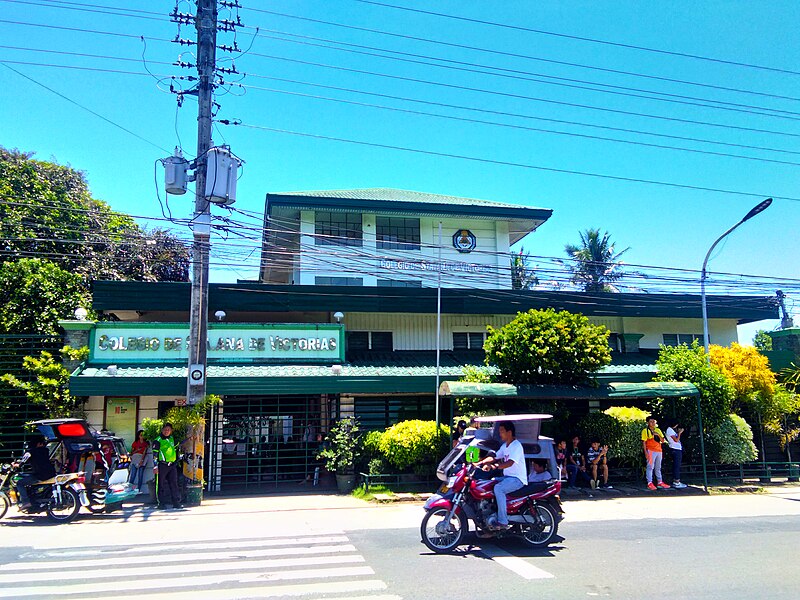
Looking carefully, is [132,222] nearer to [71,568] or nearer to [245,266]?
[245,266]

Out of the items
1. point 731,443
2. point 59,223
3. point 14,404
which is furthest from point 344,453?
point 59,223

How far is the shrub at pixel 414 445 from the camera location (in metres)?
14.9

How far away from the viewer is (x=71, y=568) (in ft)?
24.8

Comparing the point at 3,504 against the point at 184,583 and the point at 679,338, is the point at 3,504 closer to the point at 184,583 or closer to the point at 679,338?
the point at 184,583

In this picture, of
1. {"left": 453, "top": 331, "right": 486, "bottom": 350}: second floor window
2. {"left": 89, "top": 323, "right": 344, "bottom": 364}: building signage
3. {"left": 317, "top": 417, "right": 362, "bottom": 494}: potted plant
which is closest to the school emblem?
{"left": 453, "top": 331, "right": 486, "bottom": 350}: second floor window

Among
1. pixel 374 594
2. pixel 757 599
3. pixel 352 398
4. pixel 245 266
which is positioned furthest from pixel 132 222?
pixel 757 599

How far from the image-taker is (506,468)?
28.8 ft

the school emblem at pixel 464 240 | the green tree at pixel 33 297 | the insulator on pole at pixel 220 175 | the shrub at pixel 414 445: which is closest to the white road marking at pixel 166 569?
the shrub at pixel 414 445

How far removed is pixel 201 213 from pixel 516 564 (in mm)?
10853

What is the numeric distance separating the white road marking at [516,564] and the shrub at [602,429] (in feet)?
26.0

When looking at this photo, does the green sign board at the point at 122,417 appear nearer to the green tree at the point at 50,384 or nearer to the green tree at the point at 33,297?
the green tree at the point at 50,384

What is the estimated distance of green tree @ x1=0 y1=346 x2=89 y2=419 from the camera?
1580cm

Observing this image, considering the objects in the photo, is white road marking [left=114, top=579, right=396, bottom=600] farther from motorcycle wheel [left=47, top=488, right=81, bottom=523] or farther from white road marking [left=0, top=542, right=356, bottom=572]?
motorcycle wheel [left=47, top=488, right=81, bottom=523]

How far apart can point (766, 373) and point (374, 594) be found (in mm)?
16600
